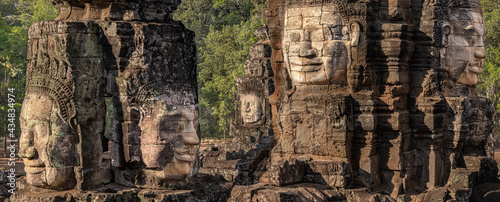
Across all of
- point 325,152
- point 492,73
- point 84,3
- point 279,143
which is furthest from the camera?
point 492,73

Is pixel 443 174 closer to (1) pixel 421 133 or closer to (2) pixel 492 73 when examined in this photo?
(1) pixel 421 133

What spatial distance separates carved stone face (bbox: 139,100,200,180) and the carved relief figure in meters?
6.12

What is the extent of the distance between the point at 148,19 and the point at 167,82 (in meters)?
0.95

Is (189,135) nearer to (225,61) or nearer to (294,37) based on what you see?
(294,37)

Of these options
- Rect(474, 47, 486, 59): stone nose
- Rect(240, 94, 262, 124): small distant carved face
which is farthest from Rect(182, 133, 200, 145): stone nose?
Rect(240, 94, 262, 124): small distant carved face

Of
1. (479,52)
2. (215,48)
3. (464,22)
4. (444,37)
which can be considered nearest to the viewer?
(444,37)

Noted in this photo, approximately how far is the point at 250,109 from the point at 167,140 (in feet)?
42.6

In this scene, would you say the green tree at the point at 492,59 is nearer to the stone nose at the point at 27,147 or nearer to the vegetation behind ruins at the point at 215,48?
the vegetation behind ruins at the point at 215,48

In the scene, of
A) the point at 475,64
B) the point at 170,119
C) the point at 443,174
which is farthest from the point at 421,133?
the point at 170,119

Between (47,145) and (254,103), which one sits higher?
(254,103)

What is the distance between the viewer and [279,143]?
43.2 ft

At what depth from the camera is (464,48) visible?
42.8 ft

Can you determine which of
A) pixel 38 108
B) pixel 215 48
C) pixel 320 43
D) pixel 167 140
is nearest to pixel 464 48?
pixel 320 43

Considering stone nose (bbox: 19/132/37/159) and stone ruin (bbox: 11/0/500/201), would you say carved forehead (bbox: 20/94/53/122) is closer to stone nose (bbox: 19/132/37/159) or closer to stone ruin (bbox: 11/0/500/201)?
stone ruin (bbox: 11/0/500/201)
